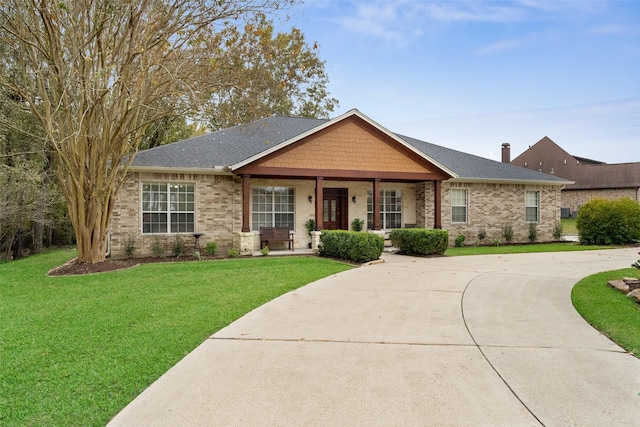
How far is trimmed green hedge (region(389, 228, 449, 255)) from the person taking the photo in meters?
12.9

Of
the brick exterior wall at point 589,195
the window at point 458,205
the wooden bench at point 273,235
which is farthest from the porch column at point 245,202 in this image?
the brick exterior wall at point 589,195

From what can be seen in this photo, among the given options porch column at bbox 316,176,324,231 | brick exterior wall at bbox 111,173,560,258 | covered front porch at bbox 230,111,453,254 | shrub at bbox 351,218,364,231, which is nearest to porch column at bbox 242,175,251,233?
covered front porch at bbox 230,111,453,254

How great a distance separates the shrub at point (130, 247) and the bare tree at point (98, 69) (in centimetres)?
158

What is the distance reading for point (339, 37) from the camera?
14.2 m

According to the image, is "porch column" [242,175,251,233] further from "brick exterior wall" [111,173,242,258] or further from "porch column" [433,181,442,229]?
"porch column" [433,181,442,229]

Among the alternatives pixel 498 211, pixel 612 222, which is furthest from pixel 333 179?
pixel 612 222

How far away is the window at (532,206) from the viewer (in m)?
17.9

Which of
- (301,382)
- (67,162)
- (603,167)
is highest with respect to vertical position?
(603,167)

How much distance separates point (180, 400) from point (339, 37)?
13.9 m

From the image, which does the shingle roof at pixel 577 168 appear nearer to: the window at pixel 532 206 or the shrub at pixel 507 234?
the window at pixel 532 206

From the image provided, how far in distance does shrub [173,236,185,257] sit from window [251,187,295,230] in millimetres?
2664

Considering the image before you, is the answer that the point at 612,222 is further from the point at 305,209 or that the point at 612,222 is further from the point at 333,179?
the point at 305,209

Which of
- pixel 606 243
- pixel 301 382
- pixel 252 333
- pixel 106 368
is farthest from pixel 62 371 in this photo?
pixel 606 243

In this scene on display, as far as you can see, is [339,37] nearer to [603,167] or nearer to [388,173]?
[388,173]
